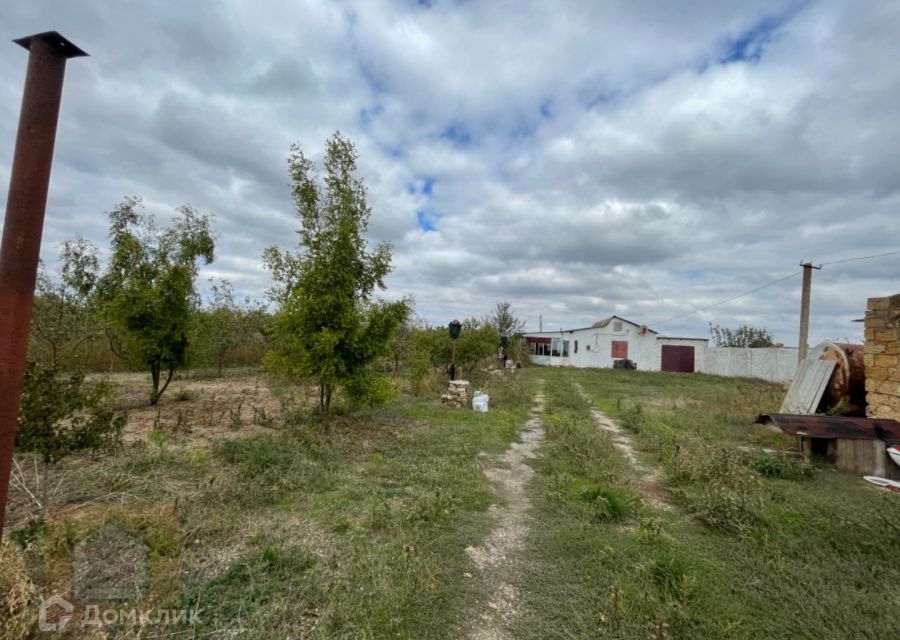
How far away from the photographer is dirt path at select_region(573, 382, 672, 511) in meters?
4.11

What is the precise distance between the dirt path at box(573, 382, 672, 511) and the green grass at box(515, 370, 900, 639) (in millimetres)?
101

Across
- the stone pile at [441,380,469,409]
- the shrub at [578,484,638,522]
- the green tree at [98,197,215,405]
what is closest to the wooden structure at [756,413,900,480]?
the shrub at [578,484,638,522]

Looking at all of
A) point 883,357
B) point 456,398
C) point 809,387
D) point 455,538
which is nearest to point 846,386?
point 809,387

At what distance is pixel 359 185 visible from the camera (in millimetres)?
6445

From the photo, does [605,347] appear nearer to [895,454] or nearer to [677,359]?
[677,359]

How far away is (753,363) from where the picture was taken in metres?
22.2

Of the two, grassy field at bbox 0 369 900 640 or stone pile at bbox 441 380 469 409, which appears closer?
grassy field at bbox 0 369 900 640

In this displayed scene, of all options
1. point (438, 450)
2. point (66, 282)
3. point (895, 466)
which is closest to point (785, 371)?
point (895, 466)

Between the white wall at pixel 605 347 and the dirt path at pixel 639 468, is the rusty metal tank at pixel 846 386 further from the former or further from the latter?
the white wall at pixel 605 347

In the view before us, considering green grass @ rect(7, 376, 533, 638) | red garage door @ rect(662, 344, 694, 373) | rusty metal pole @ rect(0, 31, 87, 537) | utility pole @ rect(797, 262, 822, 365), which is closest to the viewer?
rusty metal pole @ rect(0, 31, 87, 537)

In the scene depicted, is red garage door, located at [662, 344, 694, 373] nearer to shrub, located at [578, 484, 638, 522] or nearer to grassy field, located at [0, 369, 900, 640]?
grassy field, located at [0, 369, 900, 640]

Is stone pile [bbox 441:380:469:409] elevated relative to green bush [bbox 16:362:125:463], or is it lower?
lower

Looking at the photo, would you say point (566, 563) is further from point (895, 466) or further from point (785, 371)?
point (785, 371)

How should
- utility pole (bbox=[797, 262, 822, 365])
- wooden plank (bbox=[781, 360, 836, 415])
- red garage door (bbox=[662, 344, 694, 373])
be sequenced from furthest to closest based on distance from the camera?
red garage door (bbox=[662, 344, 694, 373]) → utility pole (bbox=[797, 262, 822, 365]) → wooden plank (bbox=[781, 360, 836, 415])
